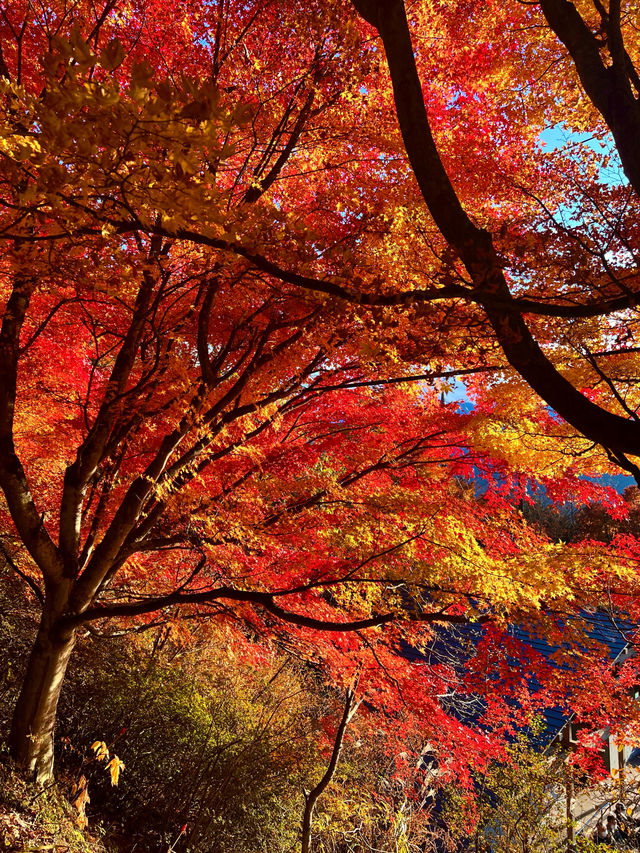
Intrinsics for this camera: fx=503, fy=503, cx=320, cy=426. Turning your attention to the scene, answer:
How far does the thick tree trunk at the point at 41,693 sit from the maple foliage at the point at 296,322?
0.02m

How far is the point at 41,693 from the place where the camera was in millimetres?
5148

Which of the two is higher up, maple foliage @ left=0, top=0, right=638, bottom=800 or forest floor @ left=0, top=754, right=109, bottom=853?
maple foliage @ left=0, top=0, right=638, bottom=800

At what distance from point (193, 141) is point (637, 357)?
5.39 m

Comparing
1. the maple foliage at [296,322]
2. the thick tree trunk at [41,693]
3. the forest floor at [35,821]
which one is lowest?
the forest floor at [35,821]

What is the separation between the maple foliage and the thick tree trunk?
0.02m

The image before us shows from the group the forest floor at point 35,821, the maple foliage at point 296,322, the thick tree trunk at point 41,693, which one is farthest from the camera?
the thick tree trunk at point 41,693

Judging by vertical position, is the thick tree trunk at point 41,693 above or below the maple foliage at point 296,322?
below

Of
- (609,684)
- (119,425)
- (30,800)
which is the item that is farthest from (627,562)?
(30,800)

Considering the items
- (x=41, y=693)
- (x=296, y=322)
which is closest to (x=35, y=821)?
(x=41, y=693)

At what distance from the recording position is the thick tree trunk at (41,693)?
A: 16.6 ft

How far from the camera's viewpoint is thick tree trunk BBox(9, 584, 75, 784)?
5074 millimetres

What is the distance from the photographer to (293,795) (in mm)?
7609

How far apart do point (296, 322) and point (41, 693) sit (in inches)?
180

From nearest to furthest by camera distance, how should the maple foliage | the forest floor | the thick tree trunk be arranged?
1. the maple foliage
2. the forest floor
3. the thick tree trunk
